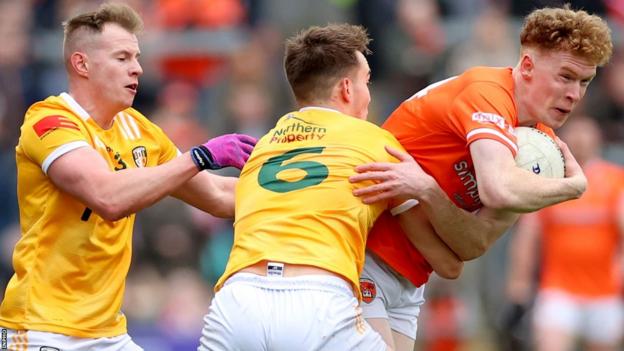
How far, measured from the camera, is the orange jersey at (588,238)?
1321 cm

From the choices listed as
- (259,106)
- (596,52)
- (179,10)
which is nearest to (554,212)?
(259,106)

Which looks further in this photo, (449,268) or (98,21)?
(98,21)

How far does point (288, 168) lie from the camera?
21.0ft

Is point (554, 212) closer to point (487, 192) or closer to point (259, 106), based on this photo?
point (259, 106)

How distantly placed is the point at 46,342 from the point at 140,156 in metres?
1.16

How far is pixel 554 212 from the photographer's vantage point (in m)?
13.3

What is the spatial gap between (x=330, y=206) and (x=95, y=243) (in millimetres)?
1378

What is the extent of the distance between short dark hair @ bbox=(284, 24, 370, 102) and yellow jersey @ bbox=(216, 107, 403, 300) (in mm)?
126

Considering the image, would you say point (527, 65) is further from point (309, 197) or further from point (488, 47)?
point (488, 47)

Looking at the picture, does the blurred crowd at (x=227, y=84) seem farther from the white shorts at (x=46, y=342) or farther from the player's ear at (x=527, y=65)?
the player's ear at (x=527, y=65)

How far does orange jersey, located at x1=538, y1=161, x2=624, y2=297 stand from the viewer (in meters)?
13.2

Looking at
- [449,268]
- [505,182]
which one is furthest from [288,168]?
[449,268]

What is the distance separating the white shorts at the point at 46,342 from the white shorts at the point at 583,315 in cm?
696

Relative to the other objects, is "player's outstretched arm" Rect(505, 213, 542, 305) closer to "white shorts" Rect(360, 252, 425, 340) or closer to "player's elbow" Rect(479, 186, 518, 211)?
"white shorts" Rect(360, 252, 425, 340)
